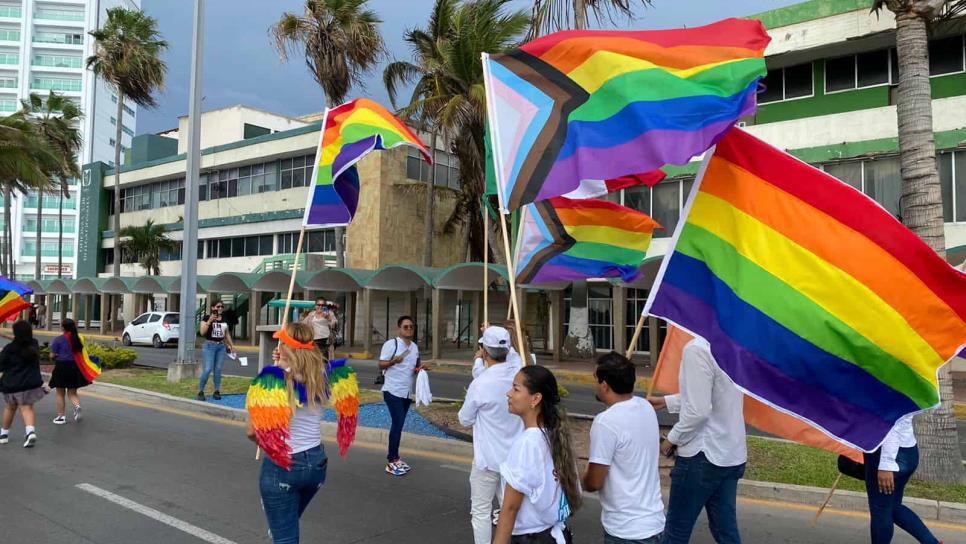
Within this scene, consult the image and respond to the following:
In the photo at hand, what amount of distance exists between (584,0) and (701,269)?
1389cm

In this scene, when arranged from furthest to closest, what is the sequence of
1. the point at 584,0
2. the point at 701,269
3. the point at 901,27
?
the point at 584,0 → the point at 901,27 → the point at 701,269

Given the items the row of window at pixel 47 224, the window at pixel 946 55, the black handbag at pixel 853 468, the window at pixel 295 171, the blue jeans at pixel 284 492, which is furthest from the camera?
the row of window at pixel 47 224

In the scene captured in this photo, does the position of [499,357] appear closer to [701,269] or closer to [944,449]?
[701,269]

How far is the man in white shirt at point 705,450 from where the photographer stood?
410cm

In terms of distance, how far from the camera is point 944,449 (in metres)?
7.15

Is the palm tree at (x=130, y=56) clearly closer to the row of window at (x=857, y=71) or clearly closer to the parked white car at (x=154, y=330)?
the parked white car at (x=154, y=330)

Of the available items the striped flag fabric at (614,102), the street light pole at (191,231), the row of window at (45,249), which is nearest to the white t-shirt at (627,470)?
the striped flag fabric at (614,102)

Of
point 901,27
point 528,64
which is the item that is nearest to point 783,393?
point 528,64

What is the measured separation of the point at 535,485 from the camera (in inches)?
122

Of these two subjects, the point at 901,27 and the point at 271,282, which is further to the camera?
the point at 271,282

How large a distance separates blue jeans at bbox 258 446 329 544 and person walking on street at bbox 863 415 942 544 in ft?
11.7

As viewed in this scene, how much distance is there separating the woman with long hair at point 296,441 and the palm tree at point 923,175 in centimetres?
618

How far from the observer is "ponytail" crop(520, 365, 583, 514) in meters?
3.21

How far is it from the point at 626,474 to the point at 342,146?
257 inches
